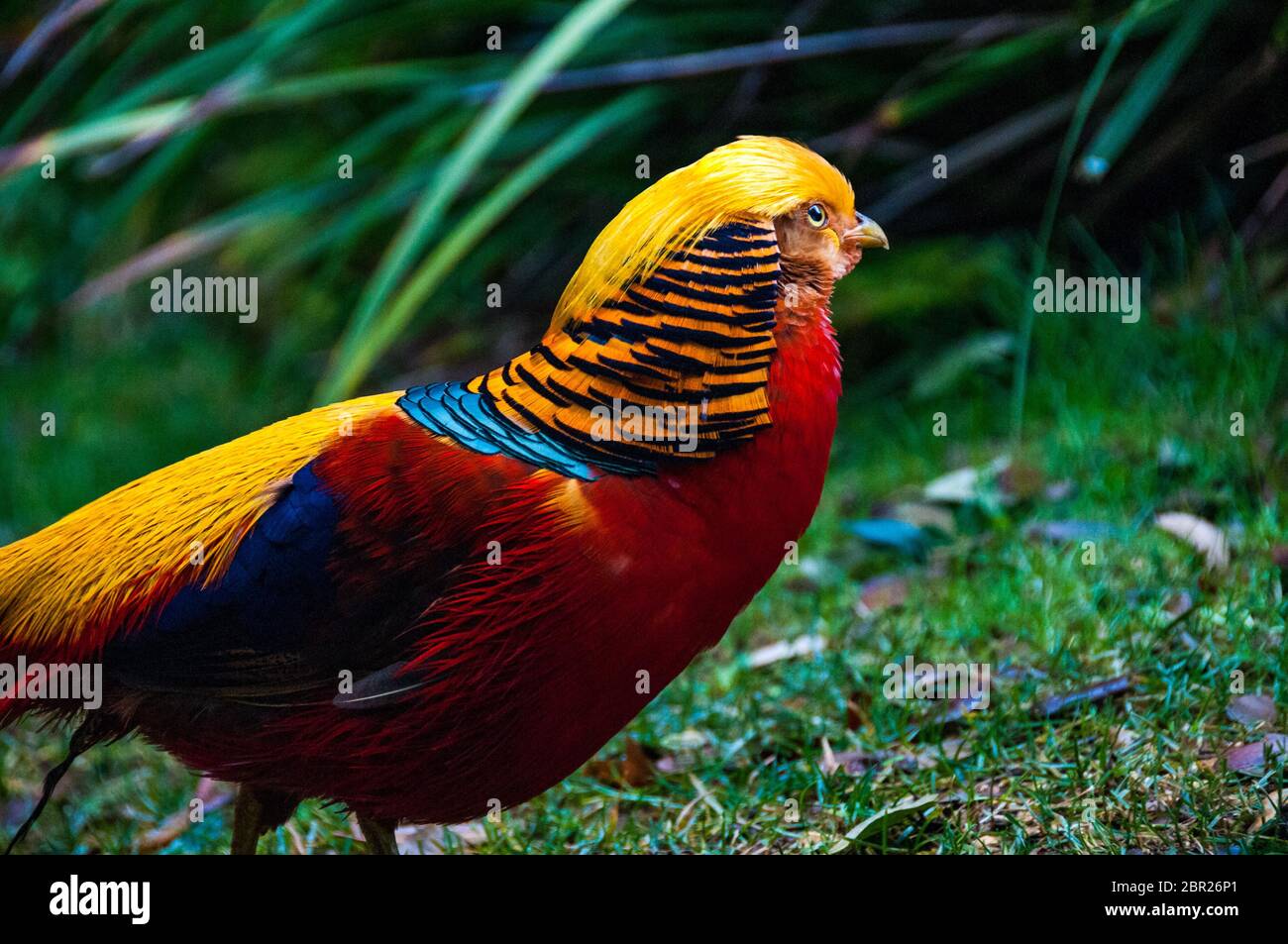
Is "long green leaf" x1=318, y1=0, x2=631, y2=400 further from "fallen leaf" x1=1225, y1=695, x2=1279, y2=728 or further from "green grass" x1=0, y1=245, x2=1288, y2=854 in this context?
"fallen leaf" x1=1225, y1=695, x2=1279, y2=728

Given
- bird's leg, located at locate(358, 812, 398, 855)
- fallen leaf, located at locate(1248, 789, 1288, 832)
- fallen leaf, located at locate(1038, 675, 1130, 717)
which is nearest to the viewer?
fallen leaf, located at locate(1248, 789, 1288, 832)

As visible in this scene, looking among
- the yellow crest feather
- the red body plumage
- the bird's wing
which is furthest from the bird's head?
the bird's wing

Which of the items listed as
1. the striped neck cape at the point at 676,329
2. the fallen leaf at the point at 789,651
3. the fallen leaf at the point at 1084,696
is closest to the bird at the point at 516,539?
the striped neck cape at the point at 676,329

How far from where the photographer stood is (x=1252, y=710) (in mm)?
2506

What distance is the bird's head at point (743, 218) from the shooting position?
6.95ft

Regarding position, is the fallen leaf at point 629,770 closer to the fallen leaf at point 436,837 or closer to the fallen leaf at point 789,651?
the fallen leaf at point 436,837

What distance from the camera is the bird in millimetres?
2119

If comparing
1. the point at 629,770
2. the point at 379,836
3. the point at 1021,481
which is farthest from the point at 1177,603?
the point at 379,836

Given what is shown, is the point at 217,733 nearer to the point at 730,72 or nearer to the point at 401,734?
the point at 401,734

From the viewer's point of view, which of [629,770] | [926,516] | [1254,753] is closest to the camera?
[1254,753]

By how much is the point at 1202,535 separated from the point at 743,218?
1611 mm

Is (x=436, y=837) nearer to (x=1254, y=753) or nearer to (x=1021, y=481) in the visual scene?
(x=1254, y=753)

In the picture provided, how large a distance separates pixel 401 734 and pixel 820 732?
1.00 metres
